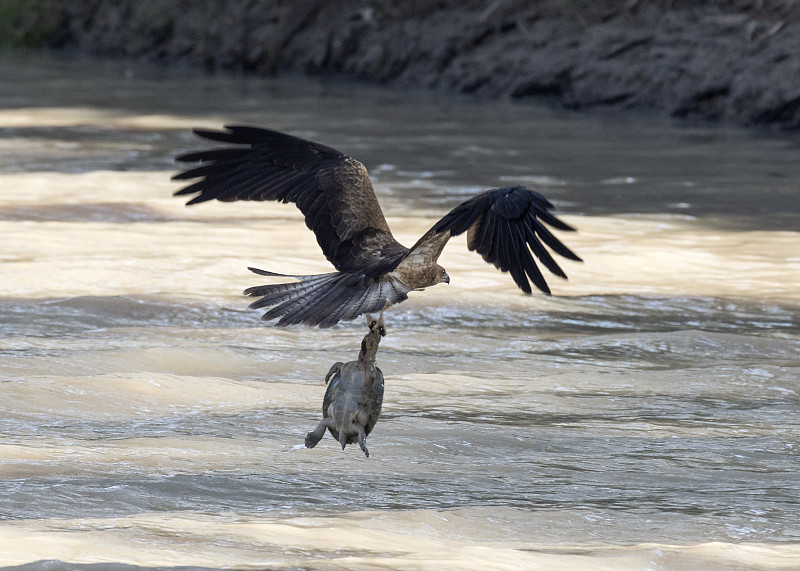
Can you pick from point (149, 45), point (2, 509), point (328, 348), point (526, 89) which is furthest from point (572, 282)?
point (149, 45)

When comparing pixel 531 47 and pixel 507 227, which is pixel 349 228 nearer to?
pixel 507 227

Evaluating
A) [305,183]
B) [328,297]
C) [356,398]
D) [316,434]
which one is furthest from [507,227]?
[305,183]

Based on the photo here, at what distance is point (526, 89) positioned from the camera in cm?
1842

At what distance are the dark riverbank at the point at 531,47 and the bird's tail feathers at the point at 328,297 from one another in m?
12.3

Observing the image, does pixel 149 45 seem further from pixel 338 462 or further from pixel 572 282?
pixel 338 462

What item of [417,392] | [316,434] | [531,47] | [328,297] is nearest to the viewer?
[328,297]

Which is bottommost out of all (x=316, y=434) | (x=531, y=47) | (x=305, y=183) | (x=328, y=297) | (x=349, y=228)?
(x=316, y=434)

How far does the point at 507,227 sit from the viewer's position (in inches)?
144

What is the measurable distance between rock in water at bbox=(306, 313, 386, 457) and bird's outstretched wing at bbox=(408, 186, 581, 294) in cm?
49

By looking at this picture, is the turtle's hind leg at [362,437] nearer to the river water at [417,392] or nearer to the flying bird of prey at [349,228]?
the river water at [417,392]

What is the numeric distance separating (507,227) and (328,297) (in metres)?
0.56

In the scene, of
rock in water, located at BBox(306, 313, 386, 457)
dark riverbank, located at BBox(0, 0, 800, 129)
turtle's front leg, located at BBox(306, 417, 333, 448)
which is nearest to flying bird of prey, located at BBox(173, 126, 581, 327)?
rock in water, located at BBox(306, 313, 386, 457)

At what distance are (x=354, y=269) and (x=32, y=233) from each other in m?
5.19

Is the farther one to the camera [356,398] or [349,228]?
[349,228]
